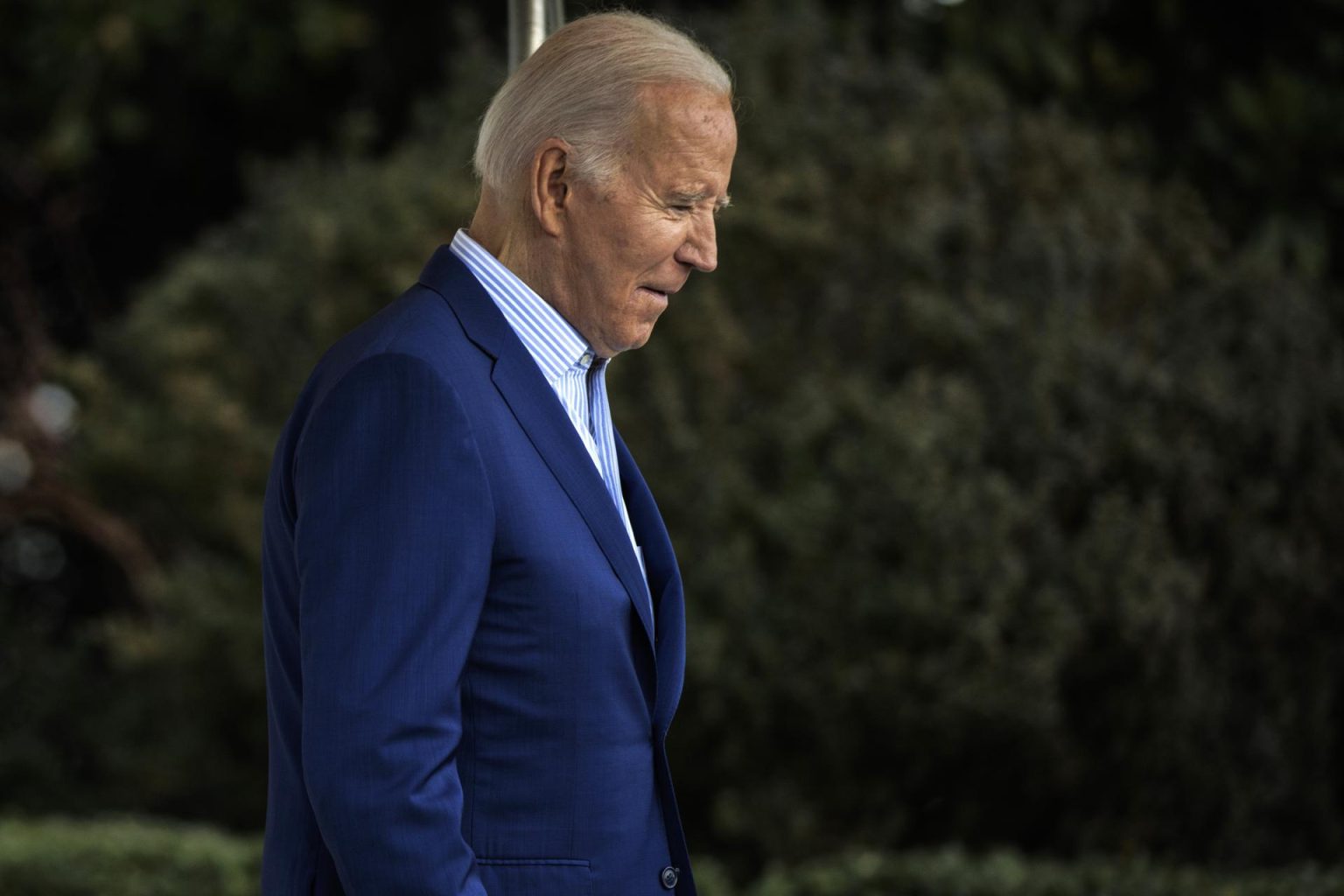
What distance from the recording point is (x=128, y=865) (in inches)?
205

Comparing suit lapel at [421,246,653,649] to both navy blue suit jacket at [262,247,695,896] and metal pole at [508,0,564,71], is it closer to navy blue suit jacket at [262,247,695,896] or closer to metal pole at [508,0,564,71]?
navy blue suit jacket at [262,247,695,896]

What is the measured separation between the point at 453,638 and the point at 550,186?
1.73ft

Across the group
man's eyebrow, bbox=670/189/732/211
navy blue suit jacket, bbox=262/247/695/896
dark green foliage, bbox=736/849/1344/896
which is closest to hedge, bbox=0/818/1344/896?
dark green foliage, bbox=736/849/1344/896

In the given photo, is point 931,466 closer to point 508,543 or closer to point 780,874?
point 780,874

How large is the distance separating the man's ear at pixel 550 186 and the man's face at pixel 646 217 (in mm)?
12

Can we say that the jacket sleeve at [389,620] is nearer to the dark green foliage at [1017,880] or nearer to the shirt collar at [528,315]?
the shirt collar at [528,315]

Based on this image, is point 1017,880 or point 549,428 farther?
point 1017,880

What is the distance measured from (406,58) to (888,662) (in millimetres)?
5954

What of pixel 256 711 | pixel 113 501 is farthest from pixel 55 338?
pixel 256 711

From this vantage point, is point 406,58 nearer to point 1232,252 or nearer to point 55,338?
point 55,338

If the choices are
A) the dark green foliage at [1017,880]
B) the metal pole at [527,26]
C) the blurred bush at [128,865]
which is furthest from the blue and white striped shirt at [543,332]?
the blurred bush at [128,865]

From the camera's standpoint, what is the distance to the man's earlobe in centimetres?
177

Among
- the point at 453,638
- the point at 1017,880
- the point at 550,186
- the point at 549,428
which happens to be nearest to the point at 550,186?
the point at 550,186

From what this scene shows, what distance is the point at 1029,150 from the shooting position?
6.27 meters
